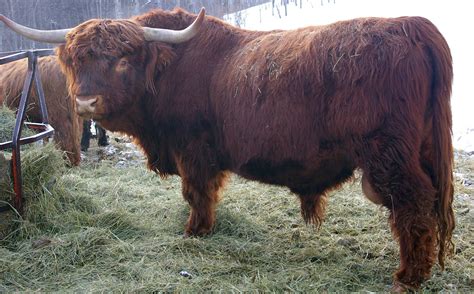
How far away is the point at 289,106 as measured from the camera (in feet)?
10.5

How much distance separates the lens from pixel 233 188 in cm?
515

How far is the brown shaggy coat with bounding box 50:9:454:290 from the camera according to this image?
2891 millimetres

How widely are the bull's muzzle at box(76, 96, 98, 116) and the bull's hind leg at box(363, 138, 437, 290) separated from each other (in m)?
1.88

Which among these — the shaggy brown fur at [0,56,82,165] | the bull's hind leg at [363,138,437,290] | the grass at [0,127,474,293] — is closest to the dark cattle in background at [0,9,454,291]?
the bull's hind leg at [363,138,437,290]

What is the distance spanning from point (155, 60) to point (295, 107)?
1.24m

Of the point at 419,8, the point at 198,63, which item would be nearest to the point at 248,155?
the point at 198,63

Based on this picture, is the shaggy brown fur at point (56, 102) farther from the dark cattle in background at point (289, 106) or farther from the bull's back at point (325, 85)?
the bull's back at point (325, 85)

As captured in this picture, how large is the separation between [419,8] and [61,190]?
19.7 metres

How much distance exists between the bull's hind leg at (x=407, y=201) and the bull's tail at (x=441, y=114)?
9 cm

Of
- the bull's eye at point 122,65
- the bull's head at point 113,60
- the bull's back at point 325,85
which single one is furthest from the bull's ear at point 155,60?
the bull's back at point 325,85

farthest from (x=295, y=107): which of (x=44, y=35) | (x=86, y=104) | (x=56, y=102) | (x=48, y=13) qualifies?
(x=48, y=13)

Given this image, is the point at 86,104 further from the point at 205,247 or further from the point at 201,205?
the point at 205,247

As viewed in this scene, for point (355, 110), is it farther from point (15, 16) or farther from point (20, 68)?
point (15, 16)

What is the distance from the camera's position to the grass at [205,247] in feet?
10.3
